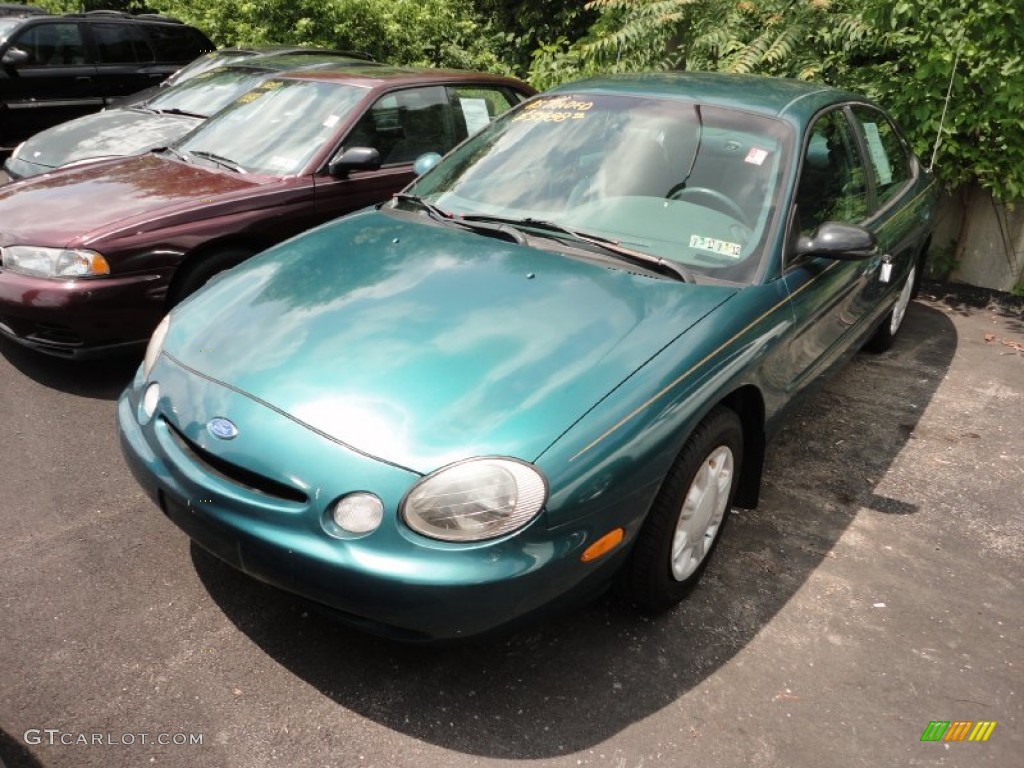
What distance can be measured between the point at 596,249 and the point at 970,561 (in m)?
1.90

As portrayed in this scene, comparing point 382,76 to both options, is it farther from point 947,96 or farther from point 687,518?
point 947,96

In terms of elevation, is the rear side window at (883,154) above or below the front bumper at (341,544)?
above

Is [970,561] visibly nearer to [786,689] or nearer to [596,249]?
[786,689]

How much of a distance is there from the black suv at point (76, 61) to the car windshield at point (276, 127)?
5.06m

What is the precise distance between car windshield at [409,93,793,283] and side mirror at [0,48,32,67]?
744 cm

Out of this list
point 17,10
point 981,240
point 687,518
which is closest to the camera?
point 687,518

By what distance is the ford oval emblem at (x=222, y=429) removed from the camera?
2.31 metres

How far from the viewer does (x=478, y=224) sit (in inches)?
128

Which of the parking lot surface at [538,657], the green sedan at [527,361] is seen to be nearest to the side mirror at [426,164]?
the green sedan at [527,361]

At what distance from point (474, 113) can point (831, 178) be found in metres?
2.79

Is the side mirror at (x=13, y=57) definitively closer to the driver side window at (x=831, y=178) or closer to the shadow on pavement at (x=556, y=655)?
the shadow on pavement at (x=556, y=655)

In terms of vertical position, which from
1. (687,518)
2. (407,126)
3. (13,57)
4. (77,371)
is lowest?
(77,371)

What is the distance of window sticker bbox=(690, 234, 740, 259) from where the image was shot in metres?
3.04

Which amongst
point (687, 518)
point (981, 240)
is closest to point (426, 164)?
point (687, 518)
